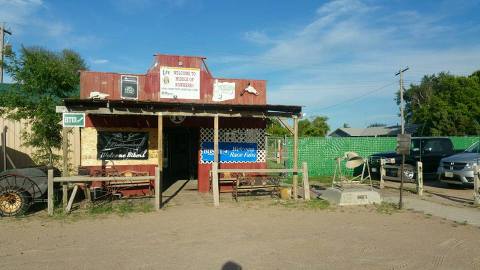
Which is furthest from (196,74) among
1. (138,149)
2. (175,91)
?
(138,149)

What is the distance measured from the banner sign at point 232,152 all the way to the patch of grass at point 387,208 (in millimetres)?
4561

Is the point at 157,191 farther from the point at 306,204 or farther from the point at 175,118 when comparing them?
the point at 306,204

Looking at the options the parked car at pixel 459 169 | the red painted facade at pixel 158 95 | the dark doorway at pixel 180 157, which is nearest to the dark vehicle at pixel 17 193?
the red painted facade at pixel 158 95

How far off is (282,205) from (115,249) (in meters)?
5.49

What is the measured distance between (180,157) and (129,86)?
5121mm

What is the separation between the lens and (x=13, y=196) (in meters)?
9.78

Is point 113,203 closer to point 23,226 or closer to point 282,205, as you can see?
point 23,226

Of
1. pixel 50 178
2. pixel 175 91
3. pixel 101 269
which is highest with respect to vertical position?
pixel 175 91

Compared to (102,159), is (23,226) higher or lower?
lower

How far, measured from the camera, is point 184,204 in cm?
1149

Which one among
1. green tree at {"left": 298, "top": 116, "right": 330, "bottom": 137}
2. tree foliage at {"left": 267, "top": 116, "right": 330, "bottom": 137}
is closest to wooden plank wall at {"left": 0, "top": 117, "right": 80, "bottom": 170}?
tree foliage at {"left": 267, "top": 116, "right": 330, "bottom": 137}

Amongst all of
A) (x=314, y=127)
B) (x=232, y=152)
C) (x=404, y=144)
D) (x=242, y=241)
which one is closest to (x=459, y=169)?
(x=404, y=144)

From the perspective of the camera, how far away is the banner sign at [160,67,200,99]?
1324 cm

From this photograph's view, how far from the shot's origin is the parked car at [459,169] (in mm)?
13992
